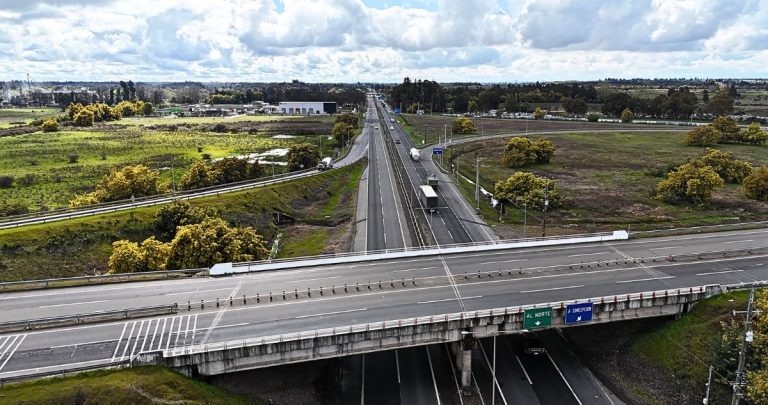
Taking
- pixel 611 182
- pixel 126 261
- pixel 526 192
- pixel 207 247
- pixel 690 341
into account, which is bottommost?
pixel 690 341

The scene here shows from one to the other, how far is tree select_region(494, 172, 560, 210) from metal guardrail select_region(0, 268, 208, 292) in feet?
174

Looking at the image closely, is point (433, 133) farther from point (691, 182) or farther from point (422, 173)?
point (691, 182)

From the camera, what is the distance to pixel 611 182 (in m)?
104

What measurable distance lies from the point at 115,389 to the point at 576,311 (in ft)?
111

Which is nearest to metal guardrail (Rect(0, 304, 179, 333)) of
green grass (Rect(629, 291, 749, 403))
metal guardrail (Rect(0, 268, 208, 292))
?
metal guardrail (Rect(0, 268, 208, 292))

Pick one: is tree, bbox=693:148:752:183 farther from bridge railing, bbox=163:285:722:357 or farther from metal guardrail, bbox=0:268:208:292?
metal guardrail, bbox=0:268:208:292

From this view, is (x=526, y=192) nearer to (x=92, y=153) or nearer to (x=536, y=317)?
(x=536, y=317)

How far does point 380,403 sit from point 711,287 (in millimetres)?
30907

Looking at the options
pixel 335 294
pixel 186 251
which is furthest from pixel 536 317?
pixel 186 251

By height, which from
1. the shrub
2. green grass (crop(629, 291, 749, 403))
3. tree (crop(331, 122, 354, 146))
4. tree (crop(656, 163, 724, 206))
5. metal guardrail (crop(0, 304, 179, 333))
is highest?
tree (crop(331, 122, 354, 146))

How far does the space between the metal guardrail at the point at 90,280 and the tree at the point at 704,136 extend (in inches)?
5792

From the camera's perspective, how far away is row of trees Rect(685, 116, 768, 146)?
145125mm

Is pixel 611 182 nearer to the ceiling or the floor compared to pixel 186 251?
nearer to the ceiling

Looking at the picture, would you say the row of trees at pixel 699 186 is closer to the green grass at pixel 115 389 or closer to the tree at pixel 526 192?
the tree at pixel 526 192
